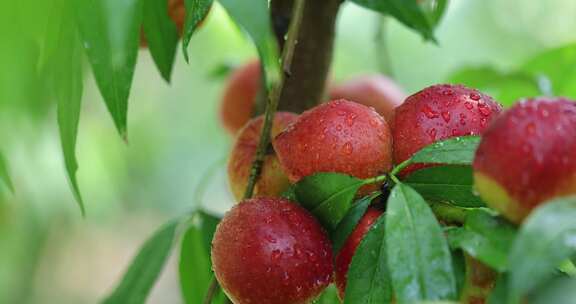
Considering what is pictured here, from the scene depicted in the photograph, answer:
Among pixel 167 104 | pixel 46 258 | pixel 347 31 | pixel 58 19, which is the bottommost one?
pixel 46 258

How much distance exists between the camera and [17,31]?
1.67ft

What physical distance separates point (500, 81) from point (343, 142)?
1.92ft

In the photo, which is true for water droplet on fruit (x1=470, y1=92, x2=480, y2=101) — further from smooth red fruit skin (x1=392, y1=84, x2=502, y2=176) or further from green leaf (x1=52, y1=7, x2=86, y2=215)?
green leaf (x1=52, y1=7, x2=86, y2=215)

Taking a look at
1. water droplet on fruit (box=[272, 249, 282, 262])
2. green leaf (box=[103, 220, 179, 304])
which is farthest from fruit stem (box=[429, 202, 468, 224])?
green leaf (box=[103, 220, 179, 304])

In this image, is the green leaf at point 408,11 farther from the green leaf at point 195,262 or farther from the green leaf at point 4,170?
the green leaf at point 4,170

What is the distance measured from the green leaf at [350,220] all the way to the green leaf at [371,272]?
0.10 ft

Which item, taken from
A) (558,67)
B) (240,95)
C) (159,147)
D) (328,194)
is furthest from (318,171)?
(159,147)

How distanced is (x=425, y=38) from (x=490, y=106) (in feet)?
0.90

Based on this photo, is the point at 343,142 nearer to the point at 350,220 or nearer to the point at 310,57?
the point at 350,220

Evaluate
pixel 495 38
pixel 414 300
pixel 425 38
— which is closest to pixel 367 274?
pixel 414 300

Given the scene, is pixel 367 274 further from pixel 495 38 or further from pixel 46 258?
pixel 495 38

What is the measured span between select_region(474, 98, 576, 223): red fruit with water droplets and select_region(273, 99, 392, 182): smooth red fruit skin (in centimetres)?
13

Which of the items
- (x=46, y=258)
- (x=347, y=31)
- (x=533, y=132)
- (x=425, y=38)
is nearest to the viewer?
(x=533, y=132)

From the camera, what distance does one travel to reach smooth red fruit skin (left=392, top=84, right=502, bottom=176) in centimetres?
63
